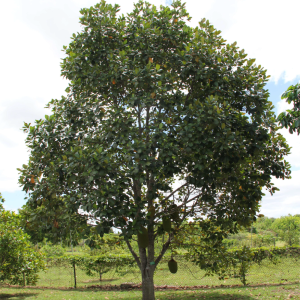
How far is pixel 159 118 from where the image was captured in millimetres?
6137

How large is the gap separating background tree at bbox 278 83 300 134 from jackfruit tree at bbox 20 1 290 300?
7.76 ft

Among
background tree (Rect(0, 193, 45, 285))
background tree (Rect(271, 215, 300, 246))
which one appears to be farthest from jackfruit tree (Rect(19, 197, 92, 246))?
background tree (Rect(271, 215, 300, 246))

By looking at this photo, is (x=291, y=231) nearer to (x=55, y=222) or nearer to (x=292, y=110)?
(x=292, y=110)

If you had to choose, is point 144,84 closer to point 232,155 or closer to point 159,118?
point 159,118

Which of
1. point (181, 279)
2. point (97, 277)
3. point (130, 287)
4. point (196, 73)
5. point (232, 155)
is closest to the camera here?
point (232, 155)

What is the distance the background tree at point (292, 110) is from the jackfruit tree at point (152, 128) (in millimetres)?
2366

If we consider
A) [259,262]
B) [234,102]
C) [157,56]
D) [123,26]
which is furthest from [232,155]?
[259,262]

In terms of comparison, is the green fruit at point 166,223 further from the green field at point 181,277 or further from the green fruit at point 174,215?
the green field at point 181,277

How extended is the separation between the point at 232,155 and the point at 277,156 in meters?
1.94

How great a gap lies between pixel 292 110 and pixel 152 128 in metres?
6.13

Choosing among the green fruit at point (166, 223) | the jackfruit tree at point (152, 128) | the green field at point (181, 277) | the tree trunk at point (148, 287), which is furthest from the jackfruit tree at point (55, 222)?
the green field at point (181, 277)

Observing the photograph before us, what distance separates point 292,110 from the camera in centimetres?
947

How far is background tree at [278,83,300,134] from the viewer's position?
8867 millimetres

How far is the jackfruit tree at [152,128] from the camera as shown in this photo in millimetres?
5527
